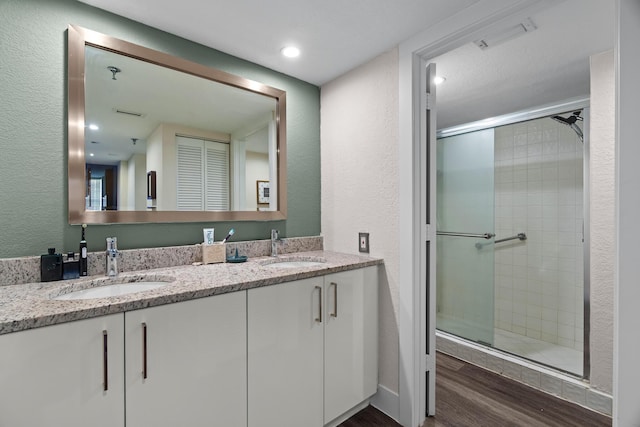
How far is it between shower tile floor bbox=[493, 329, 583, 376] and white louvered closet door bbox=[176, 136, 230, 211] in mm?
2522

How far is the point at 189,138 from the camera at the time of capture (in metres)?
1.72

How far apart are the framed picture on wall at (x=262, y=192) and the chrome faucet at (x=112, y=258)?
33.3 inches

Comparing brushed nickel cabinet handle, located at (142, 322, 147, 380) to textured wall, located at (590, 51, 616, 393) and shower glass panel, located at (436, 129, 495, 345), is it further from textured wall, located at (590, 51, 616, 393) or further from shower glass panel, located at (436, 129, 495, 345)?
shower glass panel, located at (436, 129, 495, 345)

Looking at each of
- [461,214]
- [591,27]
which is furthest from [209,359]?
[461,214]

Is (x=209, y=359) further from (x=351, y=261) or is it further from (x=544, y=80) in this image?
(x=544, y=80)

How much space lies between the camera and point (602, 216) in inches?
70.0

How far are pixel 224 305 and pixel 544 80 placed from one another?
2505 millimetres

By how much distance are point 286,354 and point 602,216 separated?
1967mm

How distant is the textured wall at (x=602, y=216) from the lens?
1752 mm

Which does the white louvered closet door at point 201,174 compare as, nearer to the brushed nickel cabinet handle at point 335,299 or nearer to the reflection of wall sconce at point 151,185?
the reflection of wall sconce at point 151,185

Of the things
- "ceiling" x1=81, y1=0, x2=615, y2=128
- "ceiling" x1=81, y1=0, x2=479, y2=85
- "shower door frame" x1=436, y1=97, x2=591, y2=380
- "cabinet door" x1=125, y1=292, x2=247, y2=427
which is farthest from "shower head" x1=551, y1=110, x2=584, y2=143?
"cabinet door" x1=125, y1=292, x2=247, y2=427

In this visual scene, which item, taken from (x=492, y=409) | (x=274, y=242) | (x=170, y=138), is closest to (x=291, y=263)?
(x=274, y=242)

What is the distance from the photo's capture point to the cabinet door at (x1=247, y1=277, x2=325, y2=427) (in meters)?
1.30

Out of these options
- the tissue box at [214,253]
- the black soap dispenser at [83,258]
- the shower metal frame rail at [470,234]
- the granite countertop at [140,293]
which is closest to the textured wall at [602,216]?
the shower metal frame rail at [470,234]
